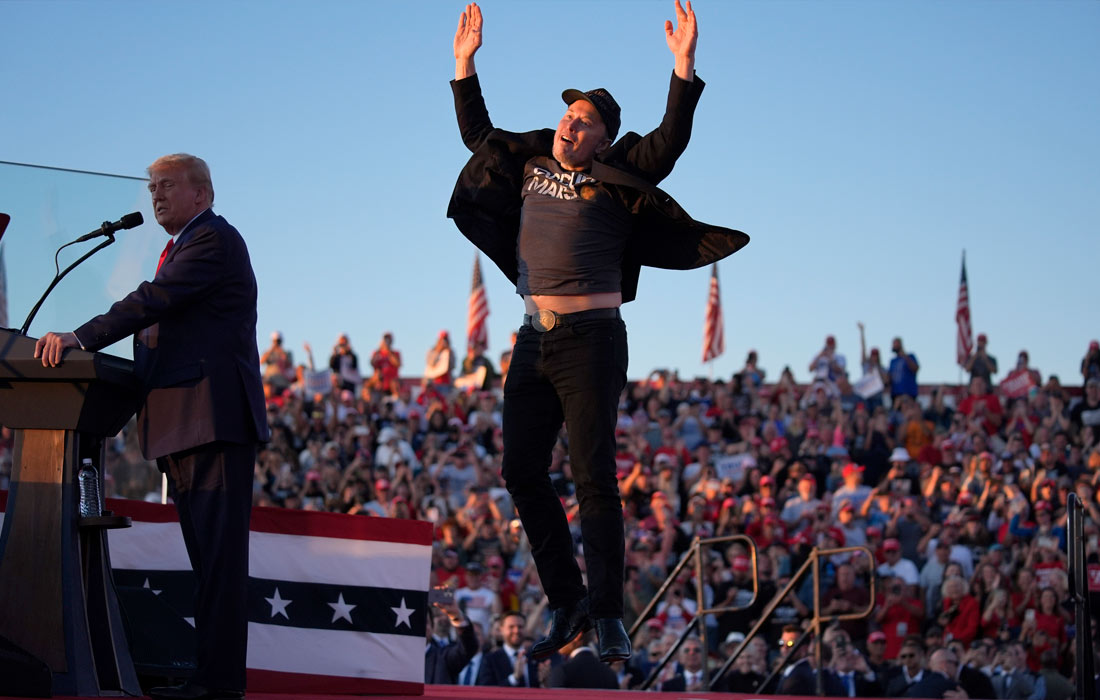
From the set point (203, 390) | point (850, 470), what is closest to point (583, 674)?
point (203, 390)

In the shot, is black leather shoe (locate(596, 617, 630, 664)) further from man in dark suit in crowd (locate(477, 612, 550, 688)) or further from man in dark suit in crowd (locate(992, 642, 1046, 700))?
man in dark suit in crowd (locate(992, 642, 1046, 700))

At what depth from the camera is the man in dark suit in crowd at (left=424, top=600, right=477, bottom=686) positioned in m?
10.2

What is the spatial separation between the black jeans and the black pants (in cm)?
99

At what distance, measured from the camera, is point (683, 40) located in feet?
16.0

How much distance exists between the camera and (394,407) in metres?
18.3

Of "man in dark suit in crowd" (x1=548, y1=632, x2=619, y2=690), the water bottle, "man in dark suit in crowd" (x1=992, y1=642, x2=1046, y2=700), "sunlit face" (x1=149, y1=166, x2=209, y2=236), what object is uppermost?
"sunlit face" (x1=149, y1=166, x2=209, y2=236)

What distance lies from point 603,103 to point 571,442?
1267 mm

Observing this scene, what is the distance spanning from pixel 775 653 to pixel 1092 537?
10.3 feet

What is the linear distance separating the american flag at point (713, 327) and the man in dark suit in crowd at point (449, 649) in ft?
46.4

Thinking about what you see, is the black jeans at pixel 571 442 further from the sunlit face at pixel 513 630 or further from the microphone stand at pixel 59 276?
the sunlit face at pixel 513 630

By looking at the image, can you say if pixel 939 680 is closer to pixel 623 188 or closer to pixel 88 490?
pixel 623 188

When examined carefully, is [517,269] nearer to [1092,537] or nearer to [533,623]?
[533,623]

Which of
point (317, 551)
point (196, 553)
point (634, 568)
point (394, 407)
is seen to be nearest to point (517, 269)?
point (196, 553)

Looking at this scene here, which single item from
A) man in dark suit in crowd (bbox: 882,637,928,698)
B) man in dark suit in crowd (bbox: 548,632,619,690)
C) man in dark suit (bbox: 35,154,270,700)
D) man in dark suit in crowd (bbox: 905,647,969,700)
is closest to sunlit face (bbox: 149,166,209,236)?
man in dark suit (bbox: 35,154,270,700)
